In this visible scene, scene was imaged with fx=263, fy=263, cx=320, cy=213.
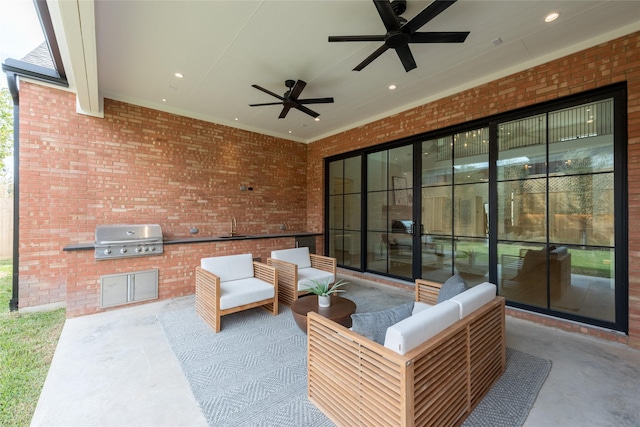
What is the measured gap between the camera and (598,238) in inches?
124

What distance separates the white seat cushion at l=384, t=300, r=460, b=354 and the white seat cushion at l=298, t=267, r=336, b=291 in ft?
8.11

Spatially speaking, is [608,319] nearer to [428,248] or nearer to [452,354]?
[428,248]

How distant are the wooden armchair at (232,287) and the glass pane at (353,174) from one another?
3126mm

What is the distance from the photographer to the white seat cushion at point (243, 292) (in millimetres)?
3267

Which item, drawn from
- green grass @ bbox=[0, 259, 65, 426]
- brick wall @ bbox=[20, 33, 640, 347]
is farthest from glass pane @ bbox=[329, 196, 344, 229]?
green grass @ bbox=[0, 259, 65, 426]

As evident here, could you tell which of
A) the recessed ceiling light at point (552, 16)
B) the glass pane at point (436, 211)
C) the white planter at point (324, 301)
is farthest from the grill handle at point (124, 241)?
the recessed ceiling light at point (552, 16)

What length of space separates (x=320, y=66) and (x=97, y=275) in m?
4.37

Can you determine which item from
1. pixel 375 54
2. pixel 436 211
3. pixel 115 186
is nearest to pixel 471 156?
pixel 436 211

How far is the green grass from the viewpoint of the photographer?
6.56 ft

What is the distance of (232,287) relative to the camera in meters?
3.60

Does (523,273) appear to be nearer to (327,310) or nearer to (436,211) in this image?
(436,211)

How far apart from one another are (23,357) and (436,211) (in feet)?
18.6

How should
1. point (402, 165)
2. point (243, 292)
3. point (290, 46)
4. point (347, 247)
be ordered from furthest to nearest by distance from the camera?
point (347, 247), point (402, 165), point (243, 292), point (290, 46)

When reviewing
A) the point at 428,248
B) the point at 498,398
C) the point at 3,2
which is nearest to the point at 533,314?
the point at 428,248
